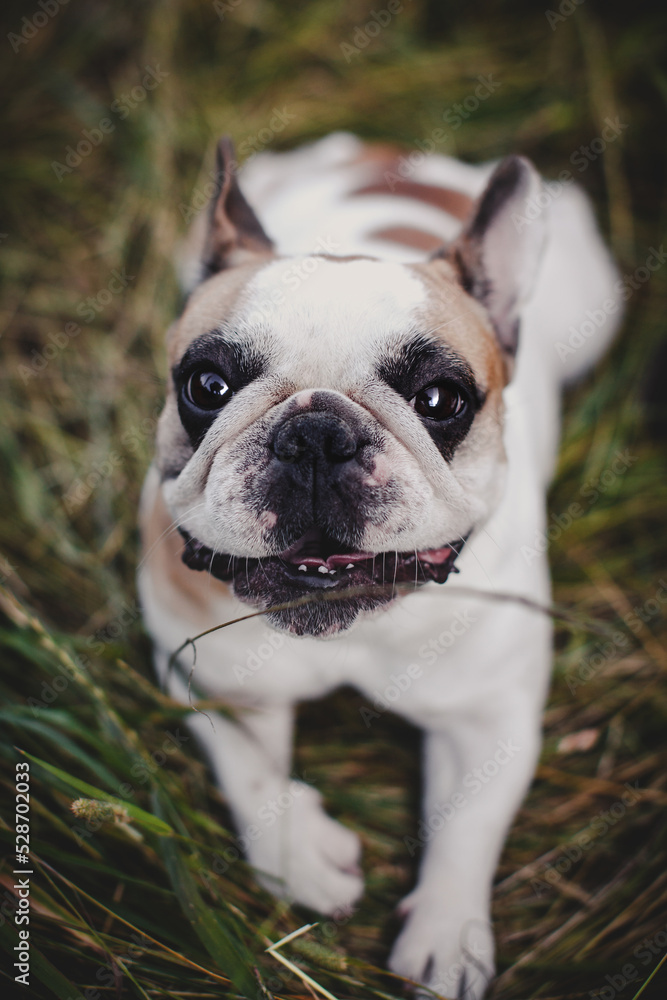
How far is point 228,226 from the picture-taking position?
2232 mm

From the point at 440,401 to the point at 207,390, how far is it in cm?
63

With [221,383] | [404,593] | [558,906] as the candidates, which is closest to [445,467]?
[404,593]

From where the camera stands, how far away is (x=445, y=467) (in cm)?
186

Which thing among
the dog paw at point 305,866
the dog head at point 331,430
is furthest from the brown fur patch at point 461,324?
the dog paw at point 305,866

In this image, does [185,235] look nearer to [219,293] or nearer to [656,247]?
[219,293]

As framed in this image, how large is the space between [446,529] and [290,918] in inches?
58.9

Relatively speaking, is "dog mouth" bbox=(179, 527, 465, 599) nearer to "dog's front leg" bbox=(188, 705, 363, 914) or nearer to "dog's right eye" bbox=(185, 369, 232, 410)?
"dog's right eye" bbox=(185, 369, 232, 410)

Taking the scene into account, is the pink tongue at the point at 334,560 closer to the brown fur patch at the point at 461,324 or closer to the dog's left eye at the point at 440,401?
the dog's left eye at the point at 440,401

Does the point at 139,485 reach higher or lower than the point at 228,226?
lower

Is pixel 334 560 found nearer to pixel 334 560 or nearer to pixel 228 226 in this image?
pixel 334 560

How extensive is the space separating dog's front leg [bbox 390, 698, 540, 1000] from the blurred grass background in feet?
0.55

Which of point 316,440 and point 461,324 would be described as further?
point 461,324

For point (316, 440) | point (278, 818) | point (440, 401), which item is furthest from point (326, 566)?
point (278, 818)

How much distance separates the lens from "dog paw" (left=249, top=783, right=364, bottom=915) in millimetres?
2320
